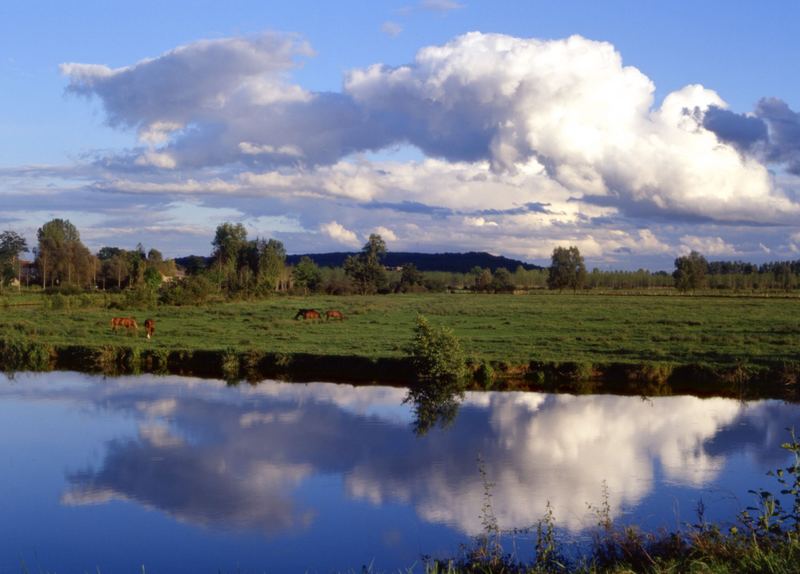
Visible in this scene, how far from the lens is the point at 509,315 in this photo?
40.3m

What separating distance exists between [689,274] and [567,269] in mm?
15081

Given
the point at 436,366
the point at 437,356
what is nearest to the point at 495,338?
the point at 437,356

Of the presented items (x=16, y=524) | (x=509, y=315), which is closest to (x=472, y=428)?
(x=16, y=524)

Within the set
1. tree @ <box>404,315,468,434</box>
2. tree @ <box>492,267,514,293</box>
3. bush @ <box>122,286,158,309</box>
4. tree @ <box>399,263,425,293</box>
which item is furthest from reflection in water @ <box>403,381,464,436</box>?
tree @ <box>492,267,514,293</box>

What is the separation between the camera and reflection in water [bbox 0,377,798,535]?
11.8m

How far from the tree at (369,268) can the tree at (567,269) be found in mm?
19904

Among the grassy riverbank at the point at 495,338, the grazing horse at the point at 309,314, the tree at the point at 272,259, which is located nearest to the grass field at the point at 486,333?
the grassy riverbank at the point at 495,338

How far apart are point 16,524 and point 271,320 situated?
24767 mm

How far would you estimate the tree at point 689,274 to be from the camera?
78.6 metres

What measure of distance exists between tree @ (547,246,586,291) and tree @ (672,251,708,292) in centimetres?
1143

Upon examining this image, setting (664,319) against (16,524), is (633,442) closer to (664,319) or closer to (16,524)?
(16,524)

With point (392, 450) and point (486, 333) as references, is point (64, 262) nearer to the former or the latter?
point (486, 333)

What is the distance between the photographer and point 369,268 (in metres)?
85.9

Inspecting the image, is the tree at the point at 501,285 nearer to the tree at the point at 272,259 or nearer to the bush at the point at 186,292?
the tree at the point at 272,259
